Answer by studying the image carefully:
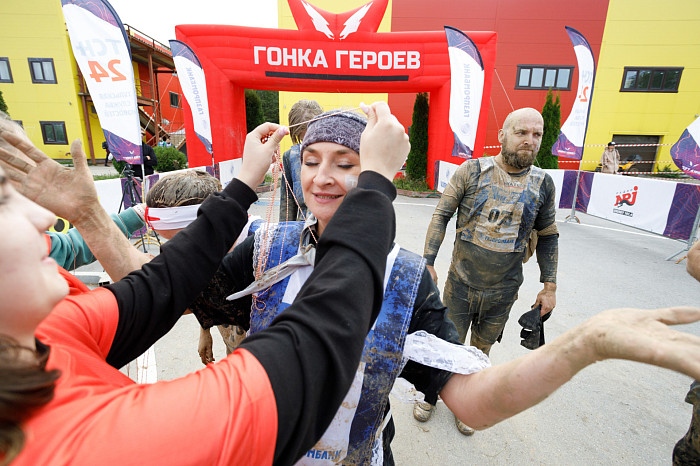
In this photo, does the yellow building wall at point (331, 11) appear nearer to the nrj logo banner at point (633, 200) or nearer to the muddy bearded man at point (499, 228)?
the nrj logo banner at point (633, 200)

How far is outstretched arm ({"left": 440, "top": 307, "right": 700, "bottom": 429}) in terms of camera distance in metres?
0.59

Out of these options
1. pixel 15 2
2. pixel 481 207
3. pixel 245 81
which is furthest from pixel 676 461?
pixel 15 2

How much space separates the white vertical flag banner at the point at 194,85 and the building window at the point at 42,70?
14.9 meters

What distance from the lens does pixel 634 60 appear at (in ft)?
53.1

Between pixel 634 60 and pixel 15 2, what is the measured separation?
30.4m

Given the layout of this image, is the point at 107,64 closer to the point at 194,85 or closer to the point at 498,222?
the point at 194,85

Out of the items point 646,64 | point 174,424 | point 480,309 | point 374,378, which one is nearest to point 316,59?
point 480,309

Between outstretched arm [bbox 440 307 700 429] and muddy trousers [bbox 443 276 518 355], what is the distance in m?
1.89

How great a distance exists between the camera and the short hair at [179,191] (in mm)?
1848

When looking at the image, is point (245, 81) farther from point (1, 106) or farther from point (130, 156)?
point (1, 106)

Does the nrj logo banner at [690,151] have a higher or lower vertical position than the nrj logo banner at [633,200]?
higher

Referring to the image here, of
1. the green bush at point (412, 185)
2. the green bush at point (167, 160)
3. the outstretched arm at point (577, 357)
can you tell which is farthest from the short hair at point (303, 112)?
the green bush at point (167, 160)

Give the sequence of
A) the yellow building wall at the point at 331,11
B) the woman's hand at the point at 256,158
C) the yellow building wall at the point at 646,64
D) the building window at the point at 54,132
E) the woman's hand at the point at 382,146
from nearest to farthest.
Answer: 1. the woman's hand at the point at 382,146
2. the woman's hand at the point at 256,158
3. the yellow building wall at the point at 331,11
4. the yellow building wall at the point at 646,64
5. the building window at the point at 54,132

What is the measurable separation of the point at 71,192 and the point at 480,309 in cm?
274
